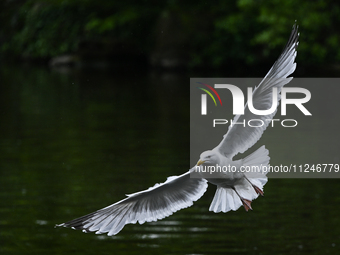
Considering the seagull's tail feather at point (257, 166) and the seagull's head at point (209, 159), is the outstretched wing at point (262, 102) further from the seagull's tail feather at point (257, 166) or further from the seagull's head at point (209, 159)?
the seagull's head at point (209, 159)

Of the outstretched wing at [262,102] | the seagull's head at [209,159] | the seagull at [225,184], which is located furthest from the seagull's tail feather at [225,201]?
the seagull's head at [209,159]

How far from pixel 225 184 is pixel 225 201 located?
242mm

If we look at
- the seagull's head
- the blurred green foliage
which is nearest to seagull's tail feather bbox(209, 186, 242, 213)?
the seagull's head

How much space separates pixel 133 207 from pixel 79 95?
25.9 meters

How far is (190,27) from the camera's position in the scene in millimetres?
37188

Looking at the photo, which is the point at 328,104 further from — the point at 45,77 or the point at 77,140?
the point at 45,77

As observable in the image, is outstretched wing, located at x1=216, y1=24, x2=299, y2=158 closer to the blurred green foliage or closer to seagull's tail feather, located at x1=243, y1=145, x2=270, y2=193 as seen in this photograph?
seagull's tail feather, located at x1=243, y1=145, x2=270, y2=193

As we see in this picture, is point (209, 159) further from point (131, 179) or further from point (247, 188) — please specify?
point (131, 179)

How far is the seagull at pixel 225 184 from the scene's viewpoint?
457 cm

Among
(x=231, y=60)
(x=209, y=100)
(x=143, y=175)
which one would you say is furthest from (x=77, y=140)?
(x=231, y=60)

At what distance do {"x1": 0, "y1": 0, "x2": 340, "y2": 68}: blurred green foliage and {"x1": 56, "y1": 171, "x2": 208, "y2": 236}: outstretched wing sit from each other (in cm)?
2421

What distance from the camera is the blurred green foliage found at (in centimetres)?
2989

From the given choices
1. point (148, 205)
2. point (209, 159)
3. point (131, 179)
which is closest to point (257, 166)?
point (209, 159)

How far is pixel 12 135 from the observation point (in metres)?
20.5
